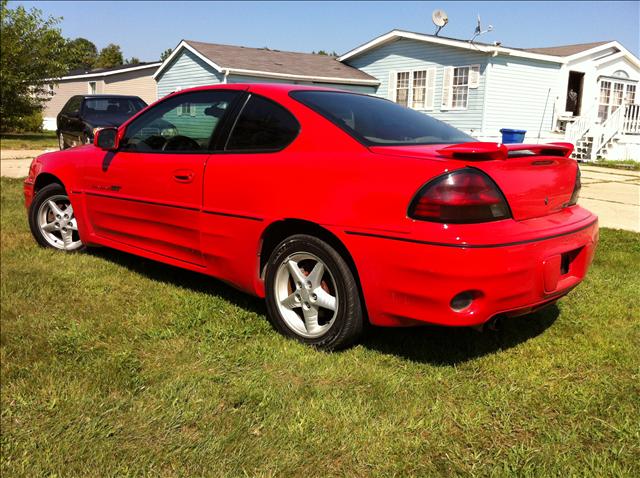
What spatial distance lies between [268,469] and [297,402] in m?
0.48

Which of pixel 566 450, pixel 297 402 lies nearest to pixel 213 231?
pixel 297 402

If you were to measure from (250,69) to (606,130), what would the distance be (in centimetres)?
1204

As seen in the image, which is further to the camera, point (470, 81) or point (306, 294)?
point (470, 81)

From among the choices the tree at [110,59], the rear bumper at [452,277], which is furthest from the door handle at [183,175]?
the tree at [110,59]

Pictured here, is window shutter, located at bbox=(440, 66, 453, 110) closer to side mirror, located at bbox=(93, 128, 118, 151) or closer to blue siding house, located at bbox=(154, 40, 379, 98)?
blue siding house, located at bbox=(154, 40, 379, 98)

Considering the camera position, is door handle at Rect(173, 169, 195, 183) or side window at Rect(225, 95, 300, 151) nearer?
side window at Rect(225, 95, 300, 151)

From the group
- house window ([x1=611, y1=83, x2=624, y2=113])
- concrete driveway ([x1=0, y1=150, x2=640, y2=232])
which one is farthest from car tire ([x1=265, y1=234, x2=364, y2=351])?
house window ([x1=611, y1=83, x2=624, y2=113])

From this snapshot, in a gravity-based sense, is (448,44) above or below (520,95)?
above

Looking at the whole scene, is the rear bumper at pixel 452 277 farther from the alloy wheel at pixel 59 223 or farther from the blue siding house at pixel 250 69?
the blue siding house at pixel 250 69

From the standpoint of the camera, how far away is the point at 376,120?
354cm

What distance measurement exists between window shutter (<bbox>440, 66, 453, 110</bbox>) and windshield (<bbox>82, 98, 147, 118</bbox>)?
9.80 metres

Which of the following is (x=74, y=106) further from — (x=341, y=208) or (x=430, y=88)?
(x=341, y=208)

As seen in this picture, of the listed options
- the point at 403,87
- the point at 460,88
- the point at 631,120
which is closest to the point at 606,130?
the point at 631,120

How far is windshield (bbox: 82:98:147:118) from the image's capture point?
47.5ft
